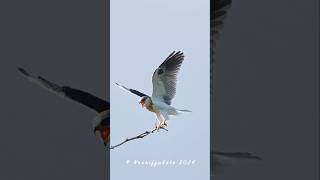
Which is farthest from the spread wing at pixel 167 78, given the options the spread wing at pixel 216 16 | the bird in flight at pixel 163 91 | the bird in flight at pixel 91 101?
the bird in flight at pixel 91 101

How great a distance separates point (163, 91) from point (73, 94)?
0.88 m

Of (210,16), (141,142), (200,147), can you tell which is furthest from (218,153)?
(210,16)

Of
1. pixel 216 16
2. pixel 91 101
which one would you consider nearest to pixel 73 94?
pixel 91 101

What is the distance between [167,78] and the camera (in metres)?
5.47

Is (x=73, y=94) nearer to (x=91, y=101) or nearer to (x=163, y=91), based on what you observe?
(x=91, y=101)

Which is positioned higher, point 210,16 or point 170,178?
point 210,16

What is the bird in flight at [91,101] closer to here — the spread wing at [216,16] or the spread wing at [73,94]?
the spread wing at [73,94]

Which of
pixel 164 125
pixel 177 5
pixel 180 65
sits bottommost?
pixel 164 125

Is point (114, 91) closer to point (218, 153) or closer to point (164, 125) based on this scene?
point (164, 125)

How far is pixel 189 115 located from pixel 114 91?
0.62 metres

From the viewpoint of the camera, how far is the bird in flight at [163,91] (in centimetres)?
544

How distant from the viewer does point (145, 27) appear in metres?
5.43

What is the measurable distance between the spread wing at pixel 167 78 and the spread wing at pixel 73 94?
59cm

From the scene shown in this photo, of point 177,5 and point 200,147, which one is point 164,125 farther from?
point 177,5
